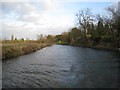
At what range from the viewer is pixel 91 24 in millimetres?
33688

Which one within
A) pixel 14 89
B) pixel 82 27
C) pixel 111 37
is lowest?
pixel 14 89

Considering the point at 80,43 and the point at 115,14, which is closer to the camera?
the point at 115,14

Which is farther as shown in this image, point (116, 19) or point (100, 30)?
point (100, 30)

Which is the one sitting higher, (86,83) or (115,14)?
(115,14)

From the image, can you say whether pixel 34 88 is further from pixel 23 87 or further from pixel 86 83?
pixel 86 83

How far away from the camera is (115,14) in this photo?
2161 cm

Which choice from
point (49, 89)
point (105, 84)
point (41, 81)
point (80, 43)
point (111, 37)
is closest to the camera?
point (49, 89)

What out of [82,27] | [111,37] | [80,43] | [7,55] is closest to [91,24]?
[82,27]

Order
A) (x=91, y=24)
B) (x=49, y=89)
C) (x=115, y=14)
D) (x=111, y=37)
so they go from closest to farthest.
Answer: (x=49, y=89), (x=115, y=14), (x=111, y=37), (x=91, y=24)

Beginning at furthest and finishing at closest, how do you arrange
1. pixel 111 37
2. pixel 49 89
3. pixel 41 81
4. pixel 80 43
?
pixel 80 43
pixel 111 37
pixel 41 81
pixel 49 89

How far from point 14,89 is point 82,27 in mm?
32762

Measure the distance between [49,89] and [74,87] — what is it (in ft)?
3.61

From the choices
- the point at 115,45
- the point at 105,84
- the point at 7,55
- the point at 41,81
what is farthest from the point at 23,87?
the point at 115,45

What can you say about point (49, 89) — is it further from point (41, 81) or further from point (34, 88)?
point (41, 81)
